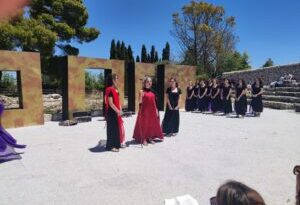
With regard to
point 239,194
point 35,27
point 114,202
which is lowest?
point 114,202

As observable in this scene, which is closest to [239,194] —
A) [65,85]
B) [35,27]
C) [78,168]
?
[78,168]

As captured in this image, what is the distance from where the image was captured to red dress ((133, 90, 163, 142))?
812cm

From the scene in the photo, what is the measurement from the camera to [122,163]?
6.26 metres

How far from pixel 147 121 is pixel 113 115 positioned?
1.33 m

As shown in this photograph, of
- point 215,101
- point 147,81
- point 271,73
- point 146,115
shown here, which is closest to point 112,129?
point 146,115

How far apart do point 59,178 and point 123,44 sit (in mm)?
38029

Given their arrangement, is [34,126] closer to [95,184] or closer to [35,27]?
[95,184]

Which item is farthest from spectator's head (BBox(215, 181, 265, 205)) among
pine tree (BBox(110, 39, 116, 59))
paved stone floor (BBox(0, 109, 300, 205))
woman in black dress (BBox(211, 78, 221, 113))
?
pine tree (BBox(110, 39, 116, 59))

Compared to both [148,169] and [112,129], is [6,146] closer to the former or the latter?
[112,129]

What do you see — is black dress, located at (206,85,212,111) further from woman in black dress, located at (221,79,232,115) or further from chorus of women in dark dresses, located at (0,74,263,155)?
chorus of women in dark dresses, located at (0,74,263,155)

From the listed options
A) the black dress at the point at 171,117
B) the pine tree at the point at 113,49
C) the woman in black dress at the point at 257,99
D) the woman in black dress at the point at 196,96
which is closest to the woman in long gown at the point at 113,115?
the black dress at the point at 171,117

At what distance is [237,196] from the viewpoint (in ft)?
5.26

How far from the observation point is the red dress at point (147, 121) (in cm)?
812

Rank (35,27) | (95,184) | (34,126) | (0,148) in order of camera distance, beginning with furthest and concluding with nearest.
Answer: (35,27)
(34,126)
(0,148)
(95,184)
